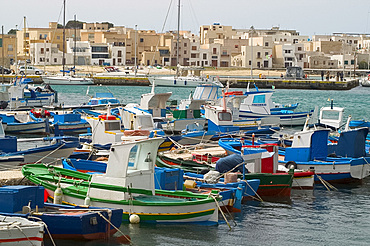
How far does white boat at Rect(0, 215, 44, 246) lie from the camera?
1270 cm

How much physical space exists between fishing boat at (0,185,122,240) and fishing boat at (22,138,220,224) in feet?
3.85

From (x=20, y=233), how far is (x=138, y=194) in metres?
4.19

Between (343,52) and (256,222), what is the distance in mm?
152412

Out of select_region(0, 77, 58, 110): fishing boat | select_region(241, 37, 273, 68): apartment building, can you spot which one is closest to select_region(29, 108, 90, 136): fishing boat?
select_region(0, 77, 58, 110): fishing boat

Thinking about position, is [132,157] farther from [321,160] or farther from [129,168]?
[321,160]

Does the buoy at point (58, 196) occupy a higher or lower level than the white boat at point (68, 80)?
lower

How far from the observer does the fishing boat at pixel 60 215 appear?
1438 centimetres

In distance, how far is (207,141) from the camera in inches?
1187

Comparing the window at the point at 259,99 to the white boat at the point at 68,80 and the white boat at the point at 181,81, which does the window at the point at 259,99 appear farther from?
the white boat at the point at 68,80

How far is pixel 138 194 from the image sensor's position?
1644 centimetres

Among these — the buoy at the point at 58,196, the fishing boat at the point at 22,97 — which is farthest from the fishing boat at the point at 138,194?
the fishing boat at the point at 22,97

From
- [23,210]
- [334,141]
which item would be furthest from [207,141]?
[23,210]

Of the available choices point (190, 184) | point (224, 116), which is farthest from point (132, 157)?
point (224, 116)

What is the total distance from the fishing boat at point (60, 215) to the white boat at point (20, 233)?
0.95 m
